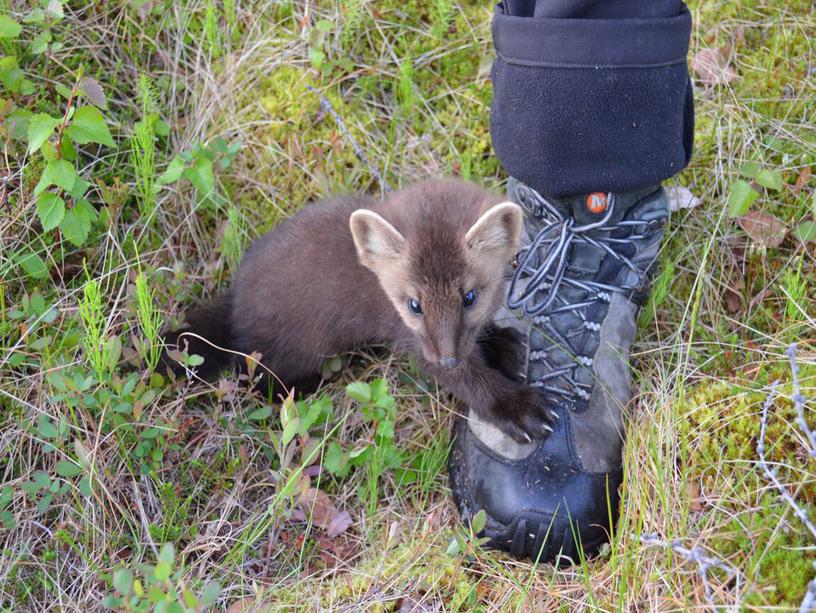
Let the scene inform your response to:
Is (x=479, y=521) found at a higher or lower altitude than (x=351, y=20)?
lower

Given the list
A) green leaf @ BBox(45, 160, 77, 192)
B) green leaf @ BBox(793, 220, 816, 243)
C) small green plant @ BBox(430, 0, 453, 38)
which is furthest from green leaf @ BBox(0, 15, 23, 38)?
green leaf @ BBox(793, 220, 816, 243)

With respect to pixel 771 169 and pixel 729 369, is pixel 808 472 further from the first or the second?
pixel 771 169

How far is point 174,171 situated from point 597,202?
1.84 m

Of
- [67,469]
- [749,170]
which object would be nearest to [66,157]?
[67,469]

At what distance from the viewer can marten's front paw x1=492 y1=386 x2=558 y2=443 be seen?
293cm

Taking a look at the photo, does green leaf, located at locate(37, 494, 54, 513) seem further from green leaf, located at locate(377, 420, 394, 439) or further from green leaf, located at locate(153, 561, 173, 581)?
green leaf, located at locate(377, 420, 394, 439)

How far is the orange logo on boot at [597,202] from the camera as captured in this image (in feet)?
9.70

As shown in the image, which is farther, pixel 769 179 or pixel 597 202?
pixel 769 179

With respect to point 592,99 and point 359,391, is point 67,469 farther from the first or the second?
point 592,99

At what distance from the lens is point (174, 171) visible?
3.49 metres

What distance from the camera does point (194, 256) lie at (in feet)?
12.6

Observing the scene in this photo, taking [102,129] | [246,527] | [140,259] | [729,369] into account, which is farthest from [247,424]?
[729,369]

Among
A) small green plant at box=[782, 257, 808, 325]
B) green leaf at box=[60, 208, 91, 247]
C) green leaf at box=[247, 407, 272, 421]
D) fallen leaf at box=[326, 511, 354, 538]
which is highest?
green leaf at box=[60, 208, 91, 247]

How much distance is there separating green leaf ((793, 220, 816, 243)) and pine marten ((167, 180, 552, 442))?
115 cm
